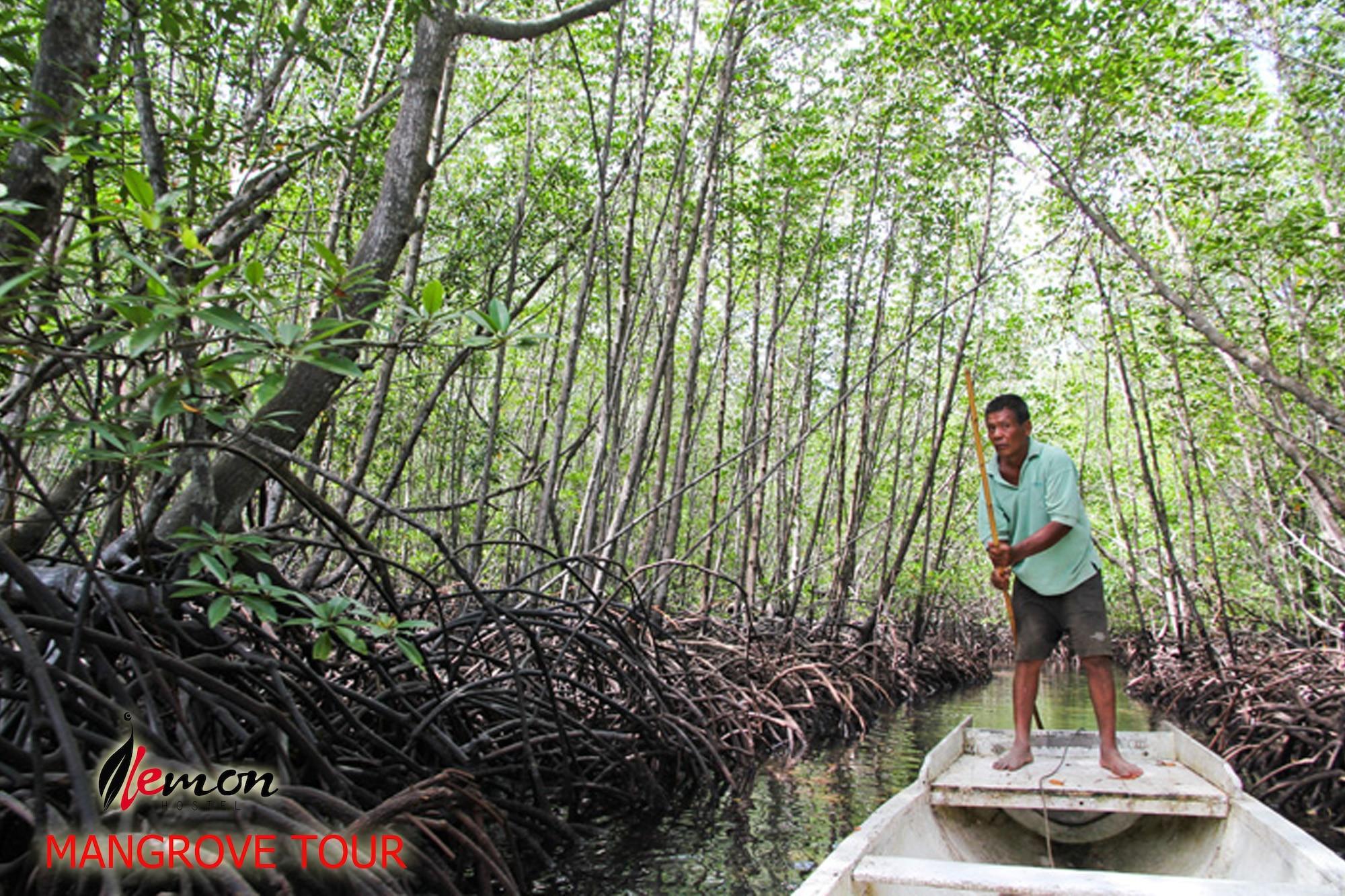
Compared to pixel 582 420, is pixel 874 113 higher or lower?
higher

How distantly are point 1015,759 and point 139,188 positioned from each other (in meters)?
3.15

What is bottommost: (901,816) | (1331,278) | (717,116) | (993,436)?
(901,816)

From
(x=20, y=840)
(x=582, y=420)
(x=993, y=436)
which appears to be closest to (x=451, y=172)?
(x=582, y=420)


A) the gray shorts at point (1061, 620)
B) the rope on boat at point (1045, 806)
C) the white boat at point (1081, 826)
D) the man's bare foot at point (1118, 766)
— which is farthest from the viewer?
the gray shorts at point (1061, 620)

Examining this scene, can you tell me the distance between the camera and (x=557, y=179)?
7324 mm

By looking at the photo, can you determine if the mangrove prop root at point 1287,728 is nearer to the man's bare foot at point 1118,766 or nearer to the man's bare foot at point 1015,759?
the man's bare foot at point 1118,766

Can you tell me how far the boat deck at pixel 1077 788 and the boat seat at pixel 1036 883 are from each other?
0.94 metres

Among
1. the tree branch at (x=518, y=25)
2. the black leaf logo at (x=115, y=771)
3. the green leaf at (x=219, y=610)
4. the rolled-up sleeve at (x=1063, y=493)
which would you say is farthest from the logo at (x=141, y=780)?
the rolled-up sleeve at (x=1063, y=493)

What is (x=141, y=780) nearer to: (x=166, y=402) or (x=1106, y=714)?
(x=166, y=402)

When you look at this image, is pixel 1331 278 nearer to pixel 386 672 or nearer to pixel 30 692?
pixel 386 672

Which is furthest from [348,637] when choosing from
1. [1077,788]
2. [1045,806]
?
[1077,788]

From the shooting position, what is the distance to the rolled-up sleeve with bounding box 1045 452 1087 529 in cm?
301

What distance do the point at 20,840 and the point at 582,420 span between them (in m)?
12.1

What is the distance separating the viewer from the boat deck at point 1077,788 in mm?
2611
